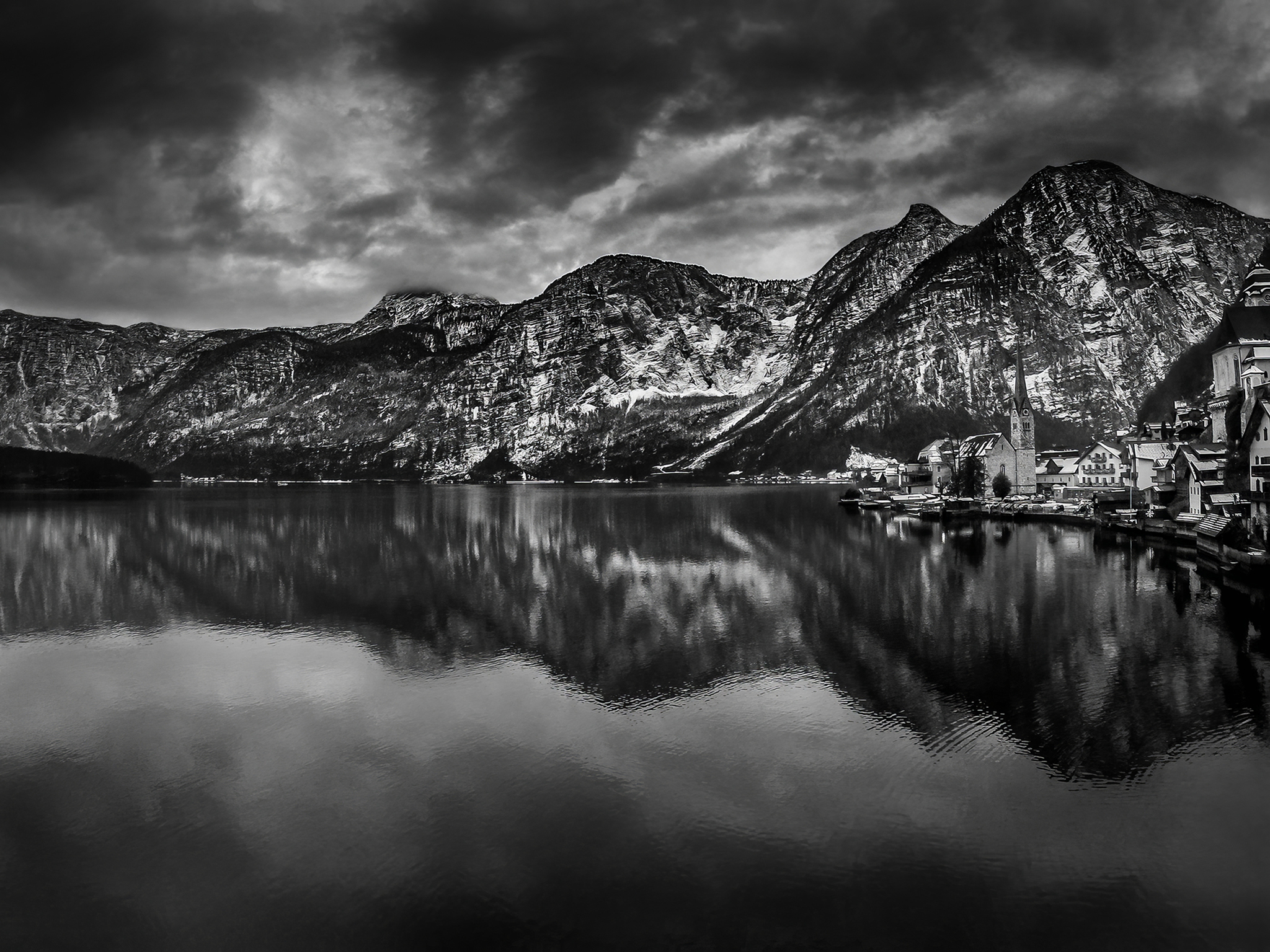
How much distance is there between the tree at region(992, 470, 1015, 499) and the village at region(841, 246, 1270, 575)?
196 millimetres

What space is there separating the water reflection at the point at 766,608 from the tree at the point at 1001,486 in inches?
1356

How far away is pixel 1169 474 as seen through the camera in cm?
7838

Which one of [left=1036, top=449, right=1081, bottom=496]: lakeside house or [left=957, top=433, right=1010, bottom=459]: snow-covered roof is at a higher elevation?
[left=957, top=433, right=1010, bottom=459]: snow-covered roof

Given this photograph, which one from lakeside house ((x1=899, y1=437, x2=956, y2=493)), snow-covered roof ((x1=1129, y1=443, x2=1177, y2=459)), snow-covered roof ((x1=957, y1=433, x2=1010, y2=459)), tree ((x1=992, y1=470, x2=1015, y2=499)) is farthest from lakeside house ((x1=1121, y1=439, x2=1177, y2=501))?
lakeside house ((x1=899, y1=437, x2=956, y2=493))

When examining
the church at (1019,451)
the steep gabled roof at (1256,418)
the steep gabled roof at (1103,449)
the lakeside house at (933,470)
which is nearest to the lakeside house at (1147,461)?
the steep gabled roof at (1103,449)

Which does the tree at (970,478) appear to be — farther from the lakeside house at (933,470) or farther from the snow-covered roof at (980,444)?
the lakeside house at (933,470)

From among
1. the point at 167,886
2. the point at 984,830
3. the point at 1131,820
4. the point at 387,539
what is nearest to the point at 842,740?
the point at 984,830

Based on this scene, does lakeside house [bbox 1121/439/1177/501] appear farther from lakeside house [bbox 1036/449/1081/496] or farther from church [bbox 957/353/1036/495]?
church [bbox 957/353/1036/495]

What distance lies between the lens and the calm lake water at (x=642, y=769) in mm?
13250

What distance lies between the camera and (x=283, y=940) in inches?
502

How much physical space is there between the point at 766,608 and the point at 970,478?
8674 cm

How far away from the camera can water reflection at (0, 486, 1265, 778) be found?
79.4 feet

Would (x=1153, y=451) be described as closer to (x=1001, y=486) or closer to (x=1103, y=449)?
(x=1103, y=449)

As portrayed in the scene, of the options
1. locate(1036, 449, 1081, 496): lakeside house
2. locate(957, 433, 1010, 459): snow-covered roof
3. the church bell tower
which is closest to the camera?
locate(1036, 449, 1081, 496): lakeside house
